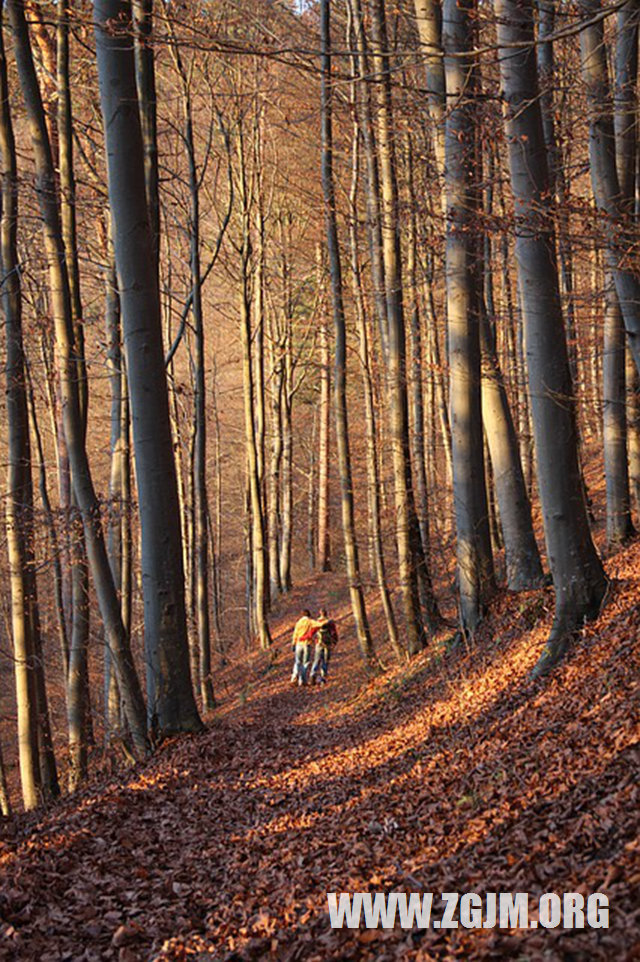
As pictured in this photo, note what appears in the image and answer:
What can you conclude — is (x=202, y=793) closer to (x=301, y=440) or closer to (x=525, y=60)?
(x=525, y=60)

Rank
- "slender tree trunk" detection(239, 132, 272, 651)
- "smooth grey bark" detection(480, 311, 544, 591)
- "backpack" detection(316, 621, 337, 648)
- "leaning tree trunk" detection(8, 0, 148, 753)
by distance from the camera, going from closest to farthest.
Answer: "leaning tree trunk" detection(8, 0, 148, 753)
"smooth grey bark" detection(480, 311, 544, 591)
"backpack" detection(316, 621, 337, 648)
"slender tree trunk" detection(239, 132, 272, 651)

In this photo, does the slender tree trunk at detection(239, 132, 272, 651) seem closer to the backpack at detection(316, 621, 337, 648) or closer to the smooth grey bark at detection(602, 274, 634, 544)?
the backpack at detection(316, 621, 337, 648)

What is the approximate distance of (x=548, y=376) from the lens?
26.4 feet

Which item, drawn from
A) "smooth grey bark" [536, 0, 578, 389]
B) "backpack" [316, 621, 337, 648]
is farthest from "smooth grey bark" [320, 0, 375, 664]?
"smooth grey bark" [536, 0, 578, 389]

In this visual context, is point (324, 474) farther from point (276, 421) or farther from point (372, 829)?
point (372, 829)

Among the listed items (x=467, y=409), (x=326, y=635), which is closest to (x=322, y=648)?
(x=326, y=635)

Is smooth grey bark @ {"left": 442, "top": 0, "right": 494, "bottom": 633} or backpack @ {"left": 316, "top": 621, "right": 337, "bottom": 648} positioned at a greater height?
smooth grey bark @ {"left": 442, "top": 0, "right": 494, "bottom": 633}

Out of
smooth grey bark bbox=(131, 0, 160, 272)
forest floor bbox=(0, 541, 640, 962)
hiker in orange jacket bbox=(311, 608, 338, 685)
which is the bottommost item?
hiker in orange jacket bbox=(311, 608, 338, 685)

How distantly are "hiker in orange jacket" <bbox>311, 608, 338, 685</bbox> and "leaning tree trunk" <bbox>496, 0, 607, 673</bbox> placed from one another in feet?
31.4

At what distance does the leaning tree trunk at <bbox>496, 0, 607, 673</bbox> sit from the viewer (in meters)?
7.91

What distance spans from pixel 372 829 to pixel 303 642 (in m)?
11.7

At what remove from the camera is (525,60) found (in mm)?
7754

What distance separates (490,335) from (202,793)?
23.2ft

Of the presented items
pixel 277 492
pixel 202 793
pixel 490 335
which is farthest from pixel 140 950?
pixel 277 492
